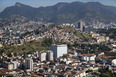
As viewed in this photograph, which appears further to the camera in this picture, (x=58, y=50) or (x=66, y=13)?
(x=66, y=13)

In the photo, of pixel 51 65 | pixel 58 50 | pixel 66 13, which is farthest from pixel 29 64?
pixel 66 13

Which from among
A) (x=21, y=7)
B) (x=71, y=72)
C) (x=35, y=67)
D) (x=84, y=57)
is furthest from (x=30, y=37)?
(x=21, y=7)

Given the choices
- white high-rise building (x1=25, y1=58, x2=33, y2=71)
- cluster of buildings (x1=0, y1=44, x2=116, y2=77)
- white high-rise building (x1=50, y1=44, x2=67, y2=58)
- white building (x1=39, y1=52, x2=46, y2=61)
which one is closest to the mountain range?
white high-rise building (x1=50, y1=44, x2=67, y2=58)

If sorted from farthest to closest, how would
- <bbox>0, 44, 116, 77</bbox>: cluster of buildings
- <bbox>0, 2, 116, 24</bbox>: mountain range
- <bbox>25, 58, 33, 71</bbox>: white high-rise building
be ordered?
<bbox>0, 2, 116, 24</bbox>: mountain range
<bbox>25, 58, 33, 71</bbox>: white high-rise building
<bbox>0, 44, 116, 77</bbox>: cluster of buildings

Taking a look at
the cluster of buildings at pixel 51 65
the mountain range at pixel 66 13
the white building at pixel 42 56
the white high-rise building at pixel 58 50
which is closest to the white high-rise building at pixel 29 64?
the cluster of buildings at pixel 51 65

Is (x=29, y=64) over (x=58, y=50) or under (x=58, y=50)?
under

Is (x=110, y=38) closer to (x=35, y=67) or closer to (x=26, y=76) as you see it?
(x=35, y=67)

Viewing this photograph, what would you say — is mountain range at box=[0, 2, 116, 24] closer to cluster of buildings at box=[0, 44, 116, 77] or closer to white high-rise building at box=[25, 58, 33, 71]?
cluster of buildings at box=[0, 44, 116, 77]

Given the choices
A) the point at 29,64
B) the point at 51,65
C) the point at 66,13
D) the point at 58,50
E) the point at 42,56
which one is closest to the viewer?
the point at 29,64

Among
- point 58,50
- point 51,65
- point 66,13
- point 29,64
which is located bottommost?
point 51,65

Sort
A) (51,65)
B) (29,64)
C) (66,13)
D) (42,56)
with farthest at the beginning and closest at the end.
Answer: (66,13)
(42,56)
(51,65)
(29,64)

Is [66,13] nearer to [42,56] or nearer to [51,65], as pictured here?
[42,56]
